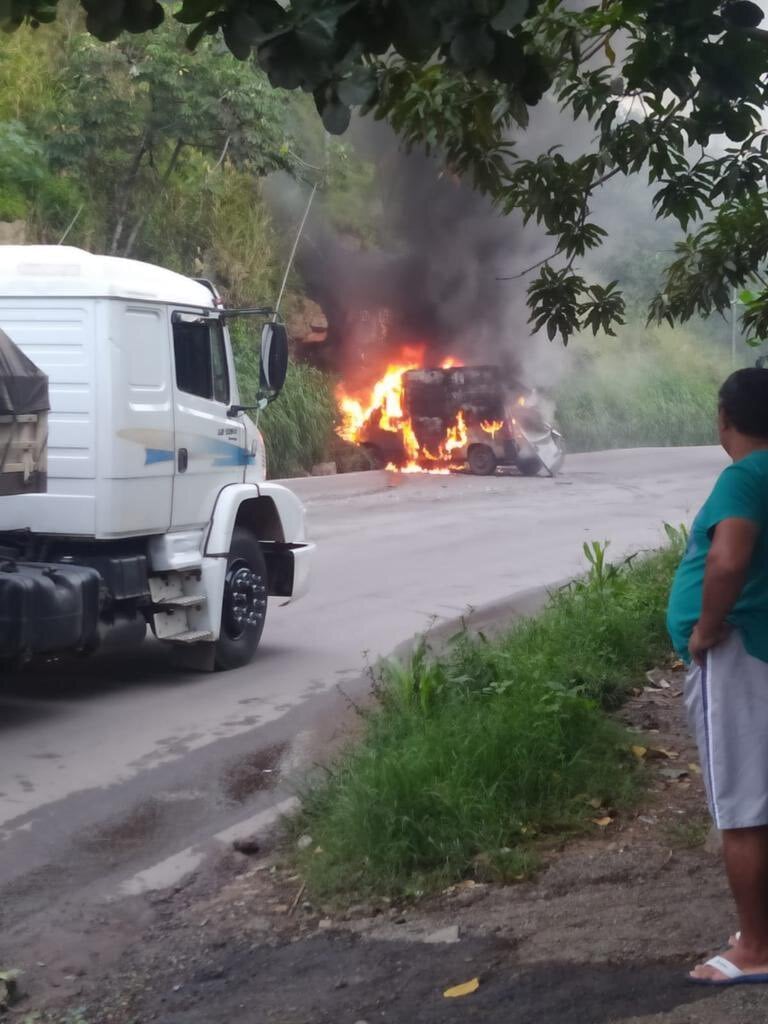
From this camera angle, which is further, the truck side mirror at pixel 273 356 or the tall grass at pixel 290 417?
the tall grass at pixel 290 417

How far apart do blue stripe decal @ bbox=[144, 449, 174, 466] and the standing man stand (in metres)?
4.83

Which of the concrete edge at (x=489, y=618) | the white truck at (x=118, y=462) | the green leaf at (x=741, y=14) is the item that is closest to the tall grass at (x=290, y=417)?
the concrete edge at (x=489, y=618)

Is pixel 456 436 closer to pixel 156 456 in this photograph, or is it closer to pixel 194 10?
pixel 156 456

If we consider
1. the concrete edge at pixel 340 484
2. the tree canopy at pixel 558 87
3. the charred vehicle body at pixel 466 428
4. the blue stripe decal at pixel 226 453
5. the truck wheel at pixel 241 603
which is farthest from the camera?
the charred vehicle body at pixel 466 428

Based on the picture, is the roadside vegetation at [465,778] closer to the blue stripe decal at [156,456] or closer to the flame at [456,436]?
the blue stripe decal at [156,456]

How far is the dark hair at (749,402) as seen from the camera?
357cm

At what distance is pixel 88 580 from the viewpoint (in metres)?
7.22

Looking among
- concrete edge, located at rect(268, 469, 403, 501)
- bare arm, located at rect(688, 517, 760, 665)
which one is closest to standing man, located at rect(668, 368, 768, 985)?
bare arm, located at rect(688, 517, 760, 665)

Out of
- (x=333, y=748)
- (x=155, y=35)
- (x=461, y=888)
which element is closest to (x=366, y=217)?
(x=155, y=35)

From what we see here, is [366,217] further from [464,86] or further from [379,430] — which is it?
[464,86]

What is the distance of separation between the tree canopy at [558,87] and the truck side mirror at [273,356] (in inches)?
81.3

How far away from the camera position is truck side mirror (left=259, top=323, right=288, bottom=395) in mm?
8453

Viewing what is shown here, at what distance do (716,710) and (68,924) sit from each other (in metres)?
2.38

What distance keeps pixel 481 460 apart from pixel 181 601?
60.6 ft
